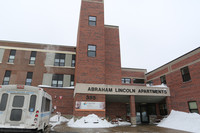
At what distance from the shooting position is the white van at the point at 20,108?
26.5 ft

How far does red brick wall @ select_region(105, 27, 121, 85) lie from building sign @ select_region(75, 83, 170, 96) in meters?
3.65

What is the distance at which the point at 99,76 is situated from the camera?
723 inches

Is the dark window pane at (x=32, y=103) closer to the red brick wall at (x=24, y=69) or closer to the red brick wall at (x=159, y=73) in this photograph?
the red brick wall at (x=159, y=73)

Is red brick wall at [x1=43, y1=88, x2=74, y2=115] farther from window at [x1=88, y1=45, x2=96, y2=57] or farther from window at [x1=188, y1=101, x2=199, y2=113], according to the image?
window at [x1=188, y1=101, x2=199, y2=113]

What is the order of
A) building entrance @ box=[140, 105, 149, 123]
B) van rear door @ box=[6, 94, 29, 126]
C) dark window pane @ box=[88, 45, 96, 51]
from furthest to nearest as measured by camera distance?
building entrance @ box=[140, 105, 149, 123]
dark window pane @ box=[88, 45, 96, 51]
van rear door @ box=[6, 94, 29, 126]

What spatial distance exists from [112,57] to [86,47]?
5.31m

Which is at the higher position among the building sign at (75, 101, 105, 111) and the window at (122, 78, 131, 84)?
the window at (122, 78, 131, 84)

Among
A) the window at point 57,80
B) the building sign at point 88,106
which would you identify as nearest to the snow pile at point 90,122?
the building sign at point 88,106

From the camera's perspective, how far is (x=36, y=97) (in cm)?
870

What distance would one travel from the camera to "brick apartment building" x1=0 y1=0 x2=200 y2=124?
17.2 m

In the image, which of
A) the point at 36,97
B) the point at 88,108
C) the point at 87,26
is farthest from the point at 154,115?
the point at 36,97

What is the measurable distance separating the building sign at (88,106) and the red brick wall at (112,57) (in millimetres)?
5279

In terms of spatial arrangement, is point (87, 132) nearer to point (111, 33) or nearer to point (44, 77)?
point (111, 33)

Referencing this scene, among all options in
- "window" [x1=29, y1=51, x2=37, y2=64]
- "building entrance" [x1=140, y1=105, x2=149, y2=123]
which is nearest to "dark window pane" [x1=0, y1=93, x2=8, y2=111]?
"building entrance" [x1=140, y1=105, x2=149, y2=123]
